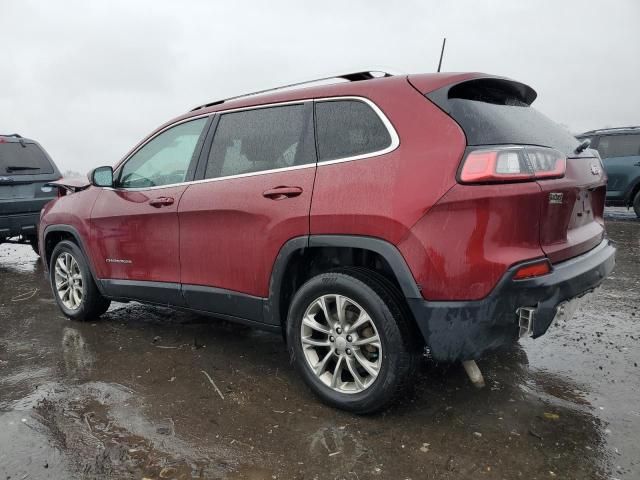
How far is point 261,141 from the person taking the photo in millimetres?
3211

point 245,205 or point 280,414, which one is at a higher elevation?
point 245,205

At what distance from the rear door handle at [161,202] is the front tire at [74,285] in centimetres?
116

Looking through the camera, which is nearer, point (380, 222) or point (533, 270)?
point (533, 270)

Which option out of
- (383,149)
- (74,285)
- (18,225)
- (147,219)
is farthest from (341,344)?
(18,225)

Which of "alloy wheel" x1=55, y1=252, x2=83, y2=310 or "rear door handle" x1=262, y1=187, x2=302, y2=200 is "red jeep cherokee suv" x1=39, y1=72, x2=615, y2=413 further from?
"alloy wheel" x1=55, y1=252, x2=83, y2=310

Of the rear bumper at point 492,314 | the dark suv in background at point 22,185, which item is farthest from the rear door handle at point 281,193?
the dark suv in background at point 22,185

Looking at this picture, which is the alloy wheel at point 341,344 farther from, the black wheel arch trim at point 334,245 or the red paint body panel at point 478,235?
the red paint body panel at point 478,235

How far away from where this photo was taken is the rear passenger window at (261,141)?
9.78 ft

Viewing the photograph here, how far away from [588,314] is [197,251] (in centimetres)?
330

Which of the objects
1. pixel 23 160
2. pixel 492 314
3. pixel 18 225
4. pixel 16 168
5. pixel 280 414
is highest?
pixel 23 160

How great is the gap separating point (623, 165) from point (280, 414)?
10.8 meters

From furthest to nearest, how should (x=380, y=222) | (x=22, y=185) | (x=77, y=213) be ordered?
(x=22, y=185) → (x=77, y=213) → (x=380, y=222)

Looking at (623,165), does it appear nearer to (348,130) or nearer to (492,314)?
(348,130)

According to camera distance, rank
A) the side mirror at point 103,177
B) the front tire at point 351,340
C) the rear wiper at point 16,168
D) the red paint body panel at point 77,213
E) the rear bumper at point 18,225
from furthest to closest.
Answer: the rear wiper at point 16,168, the rear bumper at point 18,225, the red paint body panel at point 77,213, the side mirror at point 103,177, the front tire at point 351,340
